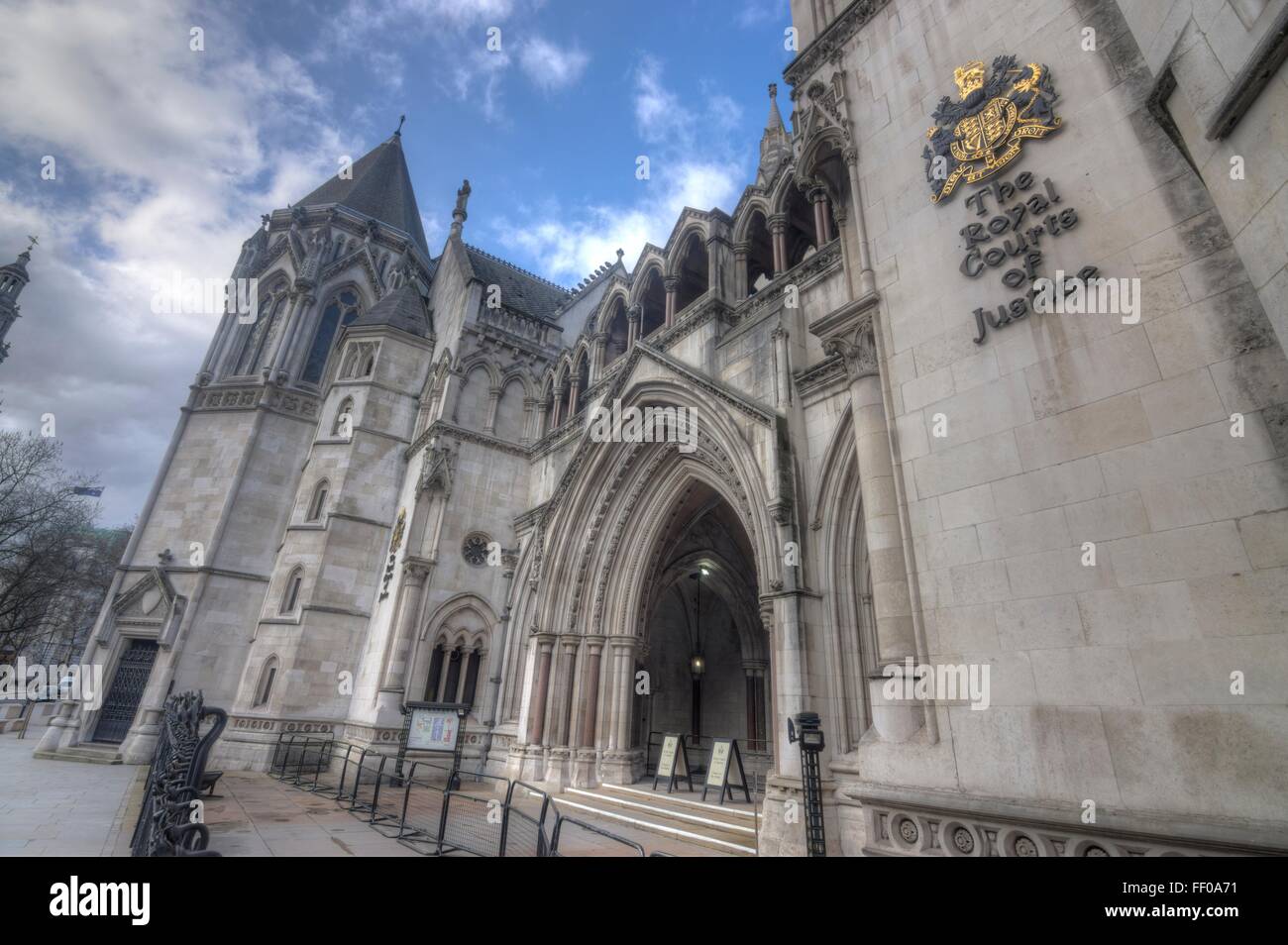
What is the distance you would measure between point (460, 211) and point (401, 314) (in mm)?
5766

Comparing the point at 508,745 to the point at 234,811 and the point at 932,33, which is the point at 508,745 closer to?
the point at 234,811

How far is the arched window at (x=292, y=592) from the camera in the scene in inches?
688

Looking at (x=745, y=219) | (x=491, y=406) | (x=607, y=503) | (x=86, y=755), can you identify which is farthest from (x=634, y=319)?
(x=86, y=755)

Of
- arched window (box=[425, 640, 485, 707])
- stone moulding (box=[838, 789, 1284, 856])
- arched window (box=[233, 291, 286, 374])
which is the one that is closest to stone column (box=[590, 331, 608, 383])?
arched window (box=[425, 640, 485, 707])

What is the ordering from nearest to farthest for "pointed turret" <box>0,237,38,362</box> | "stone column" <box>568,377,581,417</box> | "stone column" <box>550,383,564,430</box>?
"stone column" <box>568,377,581,417</box>, "stone column" <box>550,383,564,430</box>, "pointed turret" <box>0,237,38,362</box>

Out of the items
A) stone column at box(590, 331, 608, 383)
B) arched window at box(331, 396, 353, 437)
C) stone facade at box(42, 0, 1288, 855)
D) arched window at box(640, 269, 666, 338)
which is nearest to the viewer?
stone facade at box(42, 0, 1288, 855)

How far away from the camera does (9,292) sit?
39625 millimetres

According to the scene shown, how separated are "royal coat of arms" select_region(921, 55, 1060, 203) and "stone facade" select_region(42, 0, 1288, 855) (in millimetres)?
52

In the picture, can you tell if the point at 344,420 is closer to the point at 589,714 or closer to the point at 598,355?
the point at 598,355

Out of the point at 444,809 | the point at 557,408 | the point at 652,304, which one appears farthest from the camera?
the point at 557,408

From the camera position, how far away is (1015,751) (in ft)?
15.4

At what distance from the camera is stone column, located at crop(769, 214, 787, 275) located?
1204cm

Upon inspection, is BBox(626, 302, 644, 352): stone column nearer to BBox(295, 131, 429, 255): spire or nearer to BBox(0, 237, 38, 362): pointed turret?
BBox(295, 131, 429, 255): spire

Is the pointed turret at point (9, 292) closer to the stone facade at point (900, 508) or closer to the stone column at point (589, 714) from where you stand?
the stone facade at point (900, 508)
